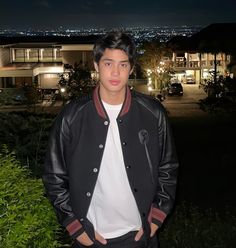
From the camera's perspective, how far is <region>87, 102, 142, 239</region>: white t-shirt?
2.77 metres

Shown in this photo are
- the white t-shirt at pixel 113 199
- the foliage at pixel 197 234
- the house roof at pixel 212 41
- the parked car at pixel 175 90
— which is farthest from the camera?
the parked car at pixel 175 90

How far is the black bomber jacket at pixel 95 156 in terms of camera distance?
2783mm

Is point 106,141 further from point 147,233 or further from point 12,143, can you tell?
point 12,143

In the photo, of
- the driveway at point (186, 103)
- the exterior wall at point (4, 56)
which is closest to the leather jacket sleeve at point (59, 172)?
the driveway at point (186, 103)

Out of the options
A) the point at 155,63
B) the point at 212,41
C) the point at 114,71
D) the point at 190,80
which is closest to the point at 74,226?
the point at 114,71

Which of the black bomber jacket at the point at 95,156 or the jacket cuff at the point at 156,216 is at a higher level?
the black bomber jacket at the point at 95,156

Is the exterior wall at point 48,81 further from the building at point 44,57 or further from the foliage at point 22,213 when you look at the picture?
the foliage at point 22,213

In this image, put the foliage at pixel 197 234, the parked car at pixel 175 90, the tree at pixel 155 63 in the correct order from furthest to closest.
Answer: the tree at pixel 155 63
the parked car at pixel 175 90
the foliage at pixel 197 234

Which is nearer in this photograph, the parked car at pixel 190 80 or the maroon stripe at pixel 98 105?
the maroon stripe at pixel 98 105

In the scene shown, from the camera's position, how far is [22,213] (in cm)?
267

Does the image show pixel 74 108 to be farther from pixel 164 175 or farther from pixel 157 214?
pixel 157 214

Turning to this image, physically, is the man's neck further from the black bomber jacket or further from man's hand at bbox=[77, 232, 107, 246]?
man's hand at bbox=[77, 232, 107, 246]

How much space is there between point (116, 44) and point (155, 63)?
4733cm

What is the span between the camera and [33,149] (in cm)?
835
